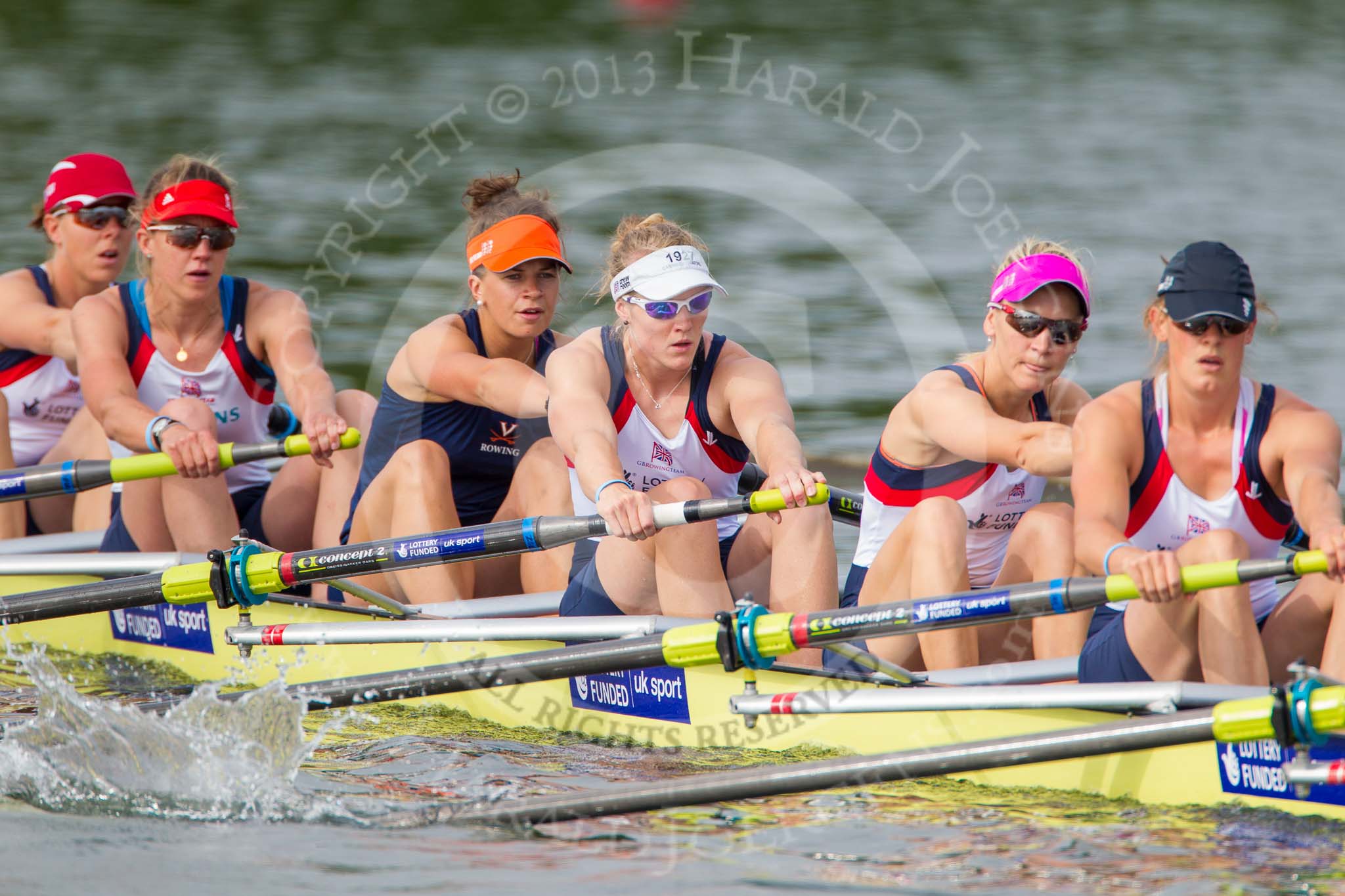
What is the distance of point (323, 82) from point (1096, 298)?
1089cm

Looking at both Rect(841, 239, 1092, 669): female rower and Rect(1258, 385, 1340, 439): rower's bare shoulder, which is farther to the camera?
Rect(841, 239, 1092, 669): female rower

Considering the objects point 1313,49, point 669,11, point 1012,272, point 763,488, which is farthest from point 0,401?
point 1313,49

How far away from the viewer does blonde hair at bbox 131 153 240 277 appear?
577 centimetres

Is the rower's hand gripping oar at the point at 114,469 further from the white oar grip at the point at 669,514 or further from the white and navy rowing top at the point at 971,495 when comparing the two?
the white and navy rowing top at the point at 971,495

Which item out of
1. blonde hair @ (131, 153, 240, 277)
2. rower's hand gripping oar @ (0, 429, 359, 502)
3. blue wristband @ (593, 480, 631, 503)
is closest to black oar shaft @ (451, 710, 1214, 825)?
blue wristband @ (593, 480, 631, 503)

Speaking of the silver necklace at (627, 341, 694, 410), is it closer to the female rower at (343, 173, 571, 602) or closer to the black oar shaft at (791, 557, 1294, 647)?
the female rower at (343, 173, 571, 602)

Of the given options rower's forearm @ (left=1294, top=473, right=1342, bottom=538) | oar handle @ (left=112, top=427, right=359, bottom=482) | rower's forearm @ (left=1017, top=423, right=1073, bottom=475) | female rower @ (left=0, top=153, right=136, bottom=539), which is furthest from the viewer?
female rower @ (left=0, top=153, right=136, bottom=539)

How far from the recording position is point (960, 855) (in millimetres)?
3826

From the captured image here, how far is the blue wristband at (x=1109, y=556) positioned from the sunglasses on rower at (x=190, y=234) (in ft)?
10.5

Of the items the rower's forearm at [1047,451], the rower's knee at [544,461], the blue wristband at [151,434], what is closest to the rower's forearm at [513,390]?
the rower's knee at [544,461]

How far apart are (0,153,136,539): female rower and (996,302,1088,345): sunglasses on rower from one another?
353 cm

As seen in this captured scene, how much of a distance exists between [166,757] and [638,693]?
132 centimetres

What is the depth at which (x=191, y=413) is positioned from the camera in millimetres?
5715

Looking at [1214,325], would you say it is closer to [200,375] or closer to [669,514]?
[669,514]
